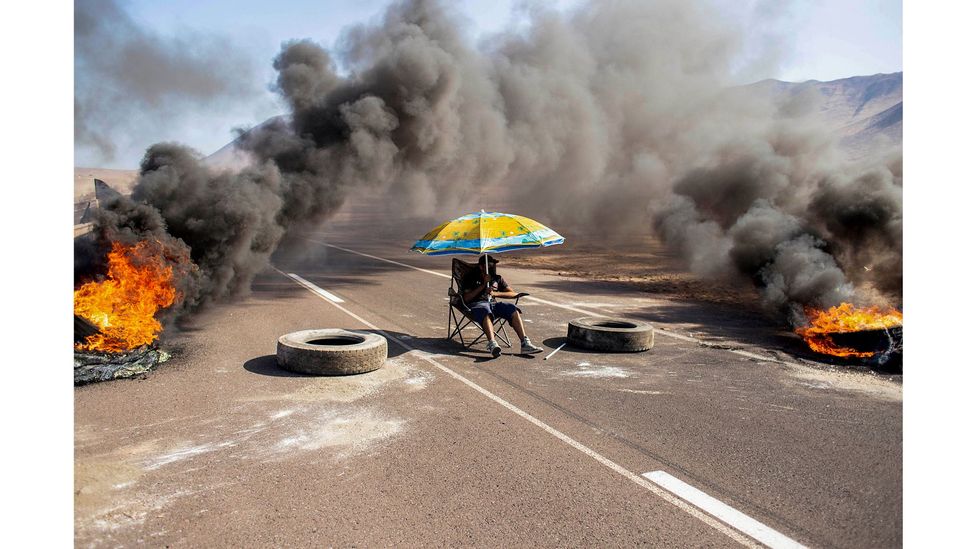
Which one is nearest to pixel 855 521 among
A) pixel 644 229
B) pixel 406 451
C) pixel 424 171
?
pixel 406 451

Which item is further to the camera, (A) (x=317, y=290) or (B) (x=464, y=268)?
(A) (x=317, y=290)

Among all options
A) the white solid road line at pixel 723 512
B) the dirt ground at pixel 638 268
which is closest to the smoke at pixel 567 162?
the dirt ground at pixel 638 268

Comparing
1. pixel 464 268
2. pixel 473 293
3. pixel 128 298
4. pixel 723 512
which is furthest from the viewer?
pixel 464 268

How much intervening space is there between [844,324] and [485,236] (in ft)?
17.3

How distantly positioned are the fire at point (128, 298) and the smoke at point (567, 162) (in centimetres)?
99

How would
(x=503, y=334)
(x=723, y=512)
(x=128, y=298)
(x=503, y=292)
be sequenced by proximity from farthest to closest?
(x=503, y=334) → (x=503, y=292) → (x=128, y=298) → (x=723, y=512)

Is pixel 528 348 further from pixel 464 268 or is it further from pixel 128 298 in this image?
pixel 128 298

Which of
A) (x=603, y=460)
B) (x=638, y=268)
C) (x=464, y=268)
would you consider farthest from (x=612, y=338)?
(x=638, y=268)

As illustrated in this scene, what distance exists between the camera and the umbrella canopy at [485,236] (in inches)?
306

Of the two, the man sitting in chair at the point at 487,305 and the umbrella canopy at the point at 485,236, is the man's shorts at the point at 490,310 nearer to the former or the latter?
the man sitting in chair at the point at 487,305

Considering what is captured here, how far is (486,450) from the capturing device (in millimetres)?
4637

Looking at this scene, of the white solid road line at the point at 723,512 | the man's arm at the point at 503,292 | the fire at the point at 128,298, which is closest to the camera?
the white solid road line at the point at 723,512

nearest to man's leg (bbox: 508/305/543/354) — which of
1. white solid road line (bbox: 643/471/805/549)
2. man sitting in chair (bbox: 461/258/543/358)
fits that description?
man sitting in chair (bbox: 461/258/543/358)

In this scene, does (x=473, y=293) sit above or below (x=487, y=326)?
above
